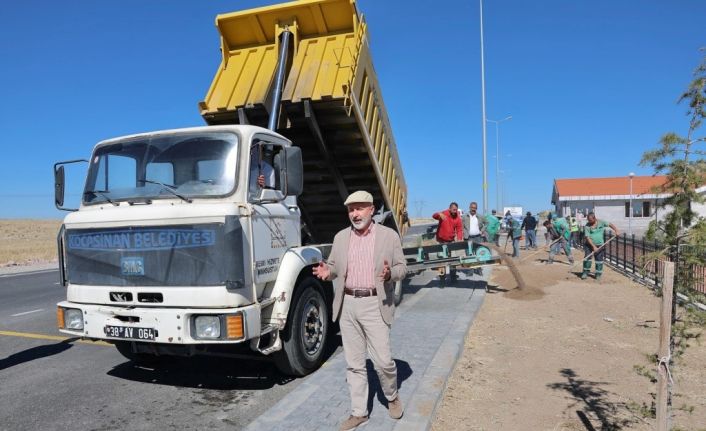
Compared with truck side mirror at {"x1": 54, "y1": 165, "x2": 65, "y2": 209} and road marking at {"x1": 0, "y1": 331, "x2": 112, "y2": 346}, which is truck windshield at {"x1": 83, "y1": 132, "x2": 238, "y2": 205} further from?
road marking at {"x1": 0, "y1": 331, "x2": 112, "y2": 346}

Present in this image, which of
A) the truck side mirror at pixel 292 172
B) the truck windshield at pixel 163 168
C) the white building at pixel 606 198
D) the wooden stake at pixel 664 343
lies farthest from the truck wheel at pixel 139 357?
the white building at pixel 606 198

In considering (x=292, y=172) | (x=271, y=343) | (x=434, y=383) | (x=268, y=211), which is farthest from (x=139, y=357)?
(x=434, y=383)

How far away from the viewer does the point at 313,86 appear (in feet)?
18.9

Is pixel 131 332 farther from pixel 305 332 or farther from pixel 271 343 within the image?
pixel 305 332

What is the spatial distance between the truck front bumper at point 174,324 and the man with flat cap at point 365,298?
Answer: 2.49 ft

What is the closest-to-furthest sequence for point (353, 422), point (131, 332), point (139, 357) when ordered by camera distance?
point (353, 422) → point (131, 332) → point (139, 357)

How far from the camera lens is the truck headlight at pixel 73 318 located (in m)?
4.21

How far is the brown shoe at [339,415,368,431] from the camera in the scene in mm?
3410

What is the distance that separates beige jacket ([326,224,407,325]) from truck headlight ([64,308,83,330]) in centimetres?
235

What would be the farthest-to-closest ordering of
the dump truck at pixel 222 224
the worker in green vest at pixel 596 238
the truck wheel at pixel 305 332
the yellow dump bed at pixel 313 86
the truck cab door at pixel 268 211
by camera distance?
the worker in green vest at pixel 596 238
the yellow dump bed at pixel 313 86
the truck wheel at pixel 305 332
the truck cab door at pixel 268 211
the dump truck at pixel 222 224

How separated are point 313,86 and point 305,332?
294 cm

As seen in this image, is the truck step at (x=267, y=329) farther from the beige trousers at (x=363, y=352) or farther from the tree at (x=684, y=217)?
the tree at (x=684, y=217)

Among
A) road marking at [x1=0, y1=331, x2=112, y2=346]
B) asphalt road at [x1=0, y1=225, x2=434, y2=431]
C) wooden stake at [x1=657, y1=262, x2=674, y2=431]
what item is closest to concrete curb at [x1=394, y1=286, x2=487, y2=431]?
asphalt road at [x1=0, y1=225, x2=434, y2=431]

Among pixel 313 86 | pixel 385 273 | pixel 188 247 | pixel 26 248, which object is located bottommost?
pixel 26 248
